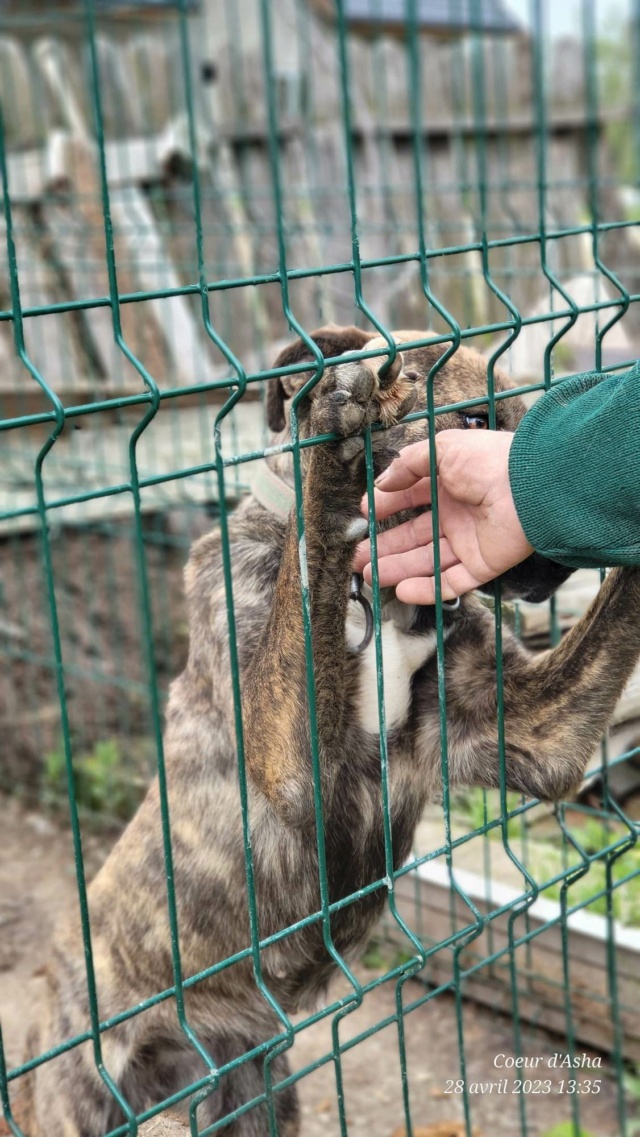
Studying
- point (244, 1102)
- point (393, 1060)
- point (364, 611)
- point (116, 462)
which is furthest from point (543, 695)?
point (116, 462)

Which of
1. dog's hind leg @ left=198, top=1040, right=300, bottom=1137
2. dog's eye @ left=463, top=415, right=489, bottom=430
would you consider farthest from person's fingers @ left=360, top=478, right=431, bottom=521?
dog's hind leg @ left=198, top=1040, right=300, bottom=1137

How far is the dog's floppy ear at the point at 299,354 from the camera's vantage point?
8.59 ft

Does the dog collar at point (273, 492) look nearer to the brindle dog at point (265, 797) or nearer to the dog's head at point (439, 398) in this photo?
the brindle dog at point (265, 797)

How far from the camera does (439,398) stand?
2795mm

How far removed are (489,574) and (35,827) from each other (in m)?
3.75

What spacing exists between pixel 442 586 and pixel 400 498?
20 centimetres

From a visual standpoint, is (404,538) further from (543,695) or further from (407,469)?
(543,695)

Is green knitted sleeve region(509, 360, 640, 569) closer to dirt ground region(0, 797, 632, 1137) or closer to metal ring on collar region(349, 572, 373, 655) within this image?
metal ring on collar region(349, 572, 373, 655)

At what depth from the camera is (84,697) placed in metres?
5.75

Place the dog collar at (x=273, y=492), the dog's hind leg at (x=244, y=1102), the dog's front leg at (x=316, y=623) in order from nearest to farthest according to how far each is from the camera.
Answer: the dog's front leg at (x=316, y=623) < the dog collar at (x=273, y=492) < the dog's hind leg at (x=244, y=1102)

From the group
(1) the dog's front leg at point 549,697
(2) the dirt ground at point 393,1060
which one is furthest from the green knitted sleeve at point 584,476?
(2) the dirt ground at point 393,1060

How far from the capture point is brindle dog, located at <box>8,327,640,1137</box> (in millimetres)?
2596

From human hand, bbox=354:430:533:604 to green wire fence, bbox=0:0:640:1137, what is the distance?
11 centimetres

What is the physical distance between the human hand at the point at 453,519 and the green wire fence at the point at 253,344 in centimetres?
11
